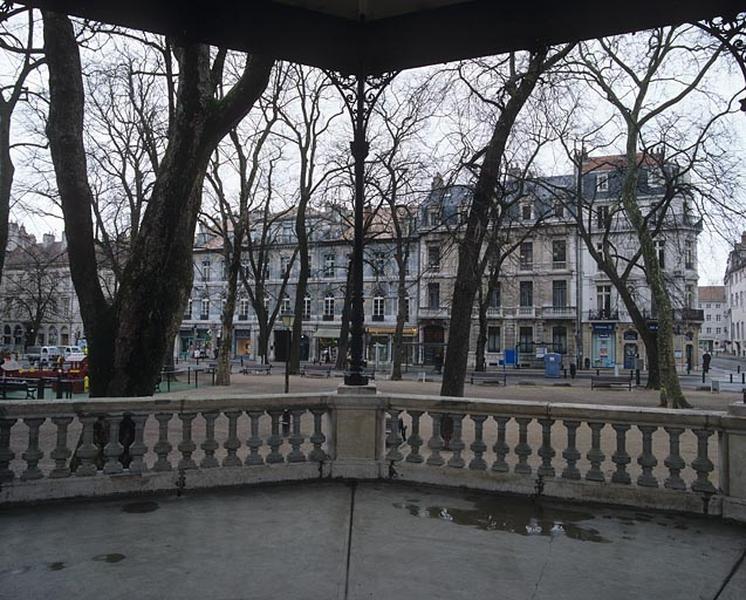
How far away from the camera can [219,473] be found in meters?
6.02

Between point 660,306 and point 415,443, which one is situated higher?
point 660,306

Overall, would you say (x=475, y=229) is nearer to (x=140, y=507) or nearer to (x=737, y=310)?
(x=140, y=507)

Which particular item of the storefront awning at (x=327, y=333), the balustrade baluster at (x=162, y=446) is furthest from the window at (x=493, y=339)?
the balustrade baluster at (x=162, y=446)

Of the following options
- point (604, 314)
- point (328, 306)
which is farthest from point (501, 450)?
point (328, 306)

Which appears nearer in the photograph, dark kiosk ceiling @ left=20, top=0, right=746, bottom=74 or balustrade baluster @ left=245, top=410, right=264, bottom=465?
dark kiosk ceiling @ left=20, top=0, right=746, bottom=74

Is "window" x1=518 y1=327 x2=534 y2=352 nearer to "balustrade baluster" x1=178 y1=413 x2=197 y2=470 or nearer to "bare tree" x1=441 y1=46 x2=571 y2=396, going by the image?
"bare tree" x1=441 y1=46 x2=571 y2=396

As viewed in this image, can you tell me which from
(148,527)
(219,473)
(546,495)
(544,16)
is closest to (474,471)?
(546,495)

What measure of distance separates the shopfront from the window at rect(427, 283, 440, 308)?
14.3 m

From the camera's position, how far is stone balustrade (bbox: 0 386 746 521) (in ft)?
17.7

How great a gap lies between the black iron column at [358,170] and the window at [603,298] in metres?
47.6

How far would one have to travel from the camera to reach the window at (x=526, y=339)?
172 feet

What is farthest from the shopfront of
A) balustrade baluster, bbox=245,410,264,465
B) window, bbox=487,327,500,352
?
balustrade baluster, bbox=245,410,264,465

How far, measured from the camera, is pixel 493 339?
54375 millimetres

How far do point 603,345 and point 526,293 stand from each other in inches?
314
